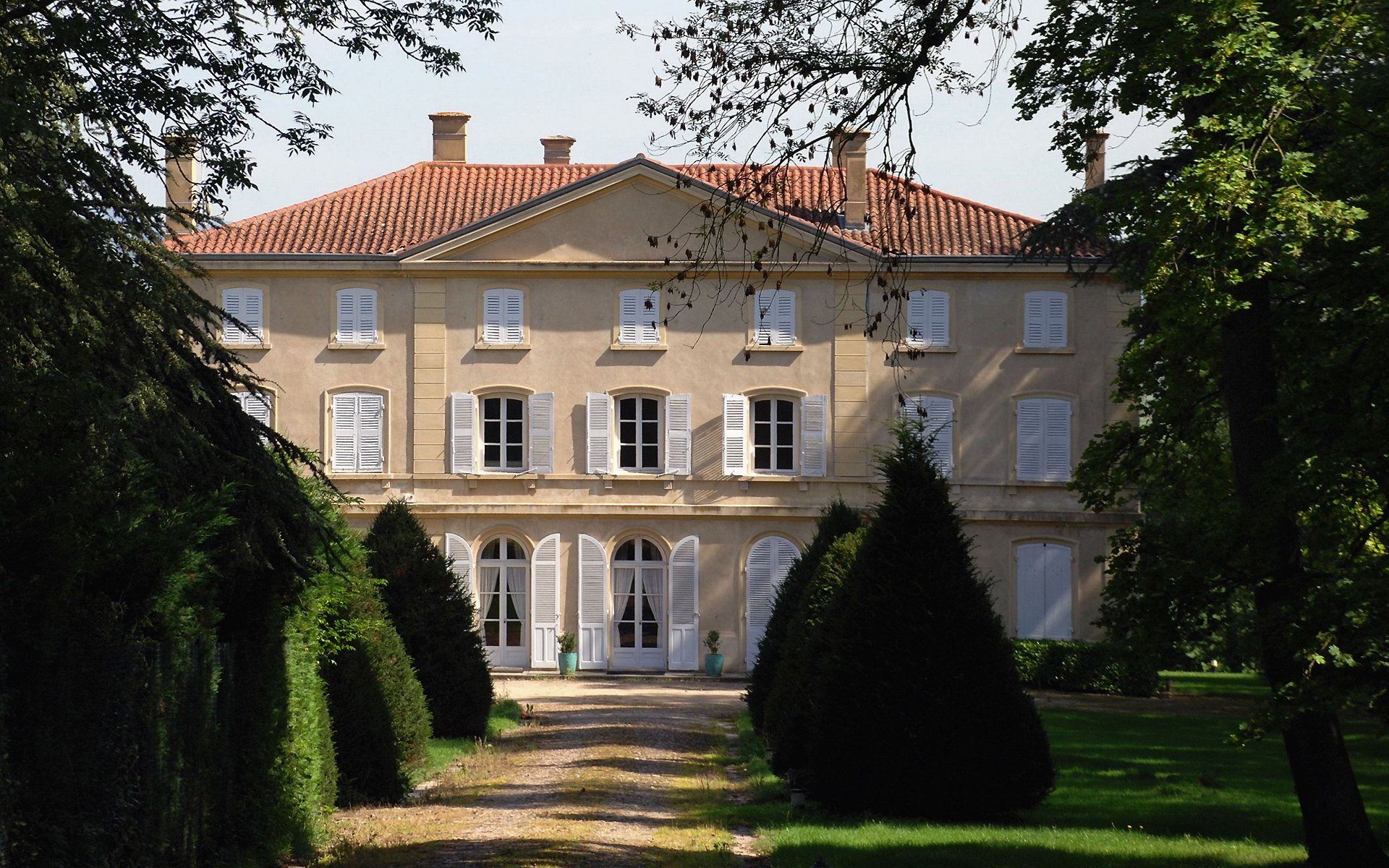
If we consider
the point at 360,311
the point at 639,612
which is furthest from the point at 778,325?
the point at 360,311

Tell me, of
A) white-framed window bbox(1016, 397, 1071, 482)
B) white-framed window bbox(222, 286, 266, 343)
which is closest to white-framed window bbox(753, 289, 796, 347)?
white-framed window bbox(1016, 397, 1071, 482)

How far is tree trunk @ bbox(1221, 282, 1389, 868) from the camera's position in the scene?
30.2 feet

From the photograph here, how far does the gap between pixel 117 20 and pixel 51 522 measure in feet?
11.3

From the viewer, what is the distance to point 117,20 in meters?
8.19

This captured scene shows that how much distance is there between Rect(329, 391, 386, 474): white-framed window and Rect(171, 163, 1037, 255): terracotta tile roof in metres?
2.84

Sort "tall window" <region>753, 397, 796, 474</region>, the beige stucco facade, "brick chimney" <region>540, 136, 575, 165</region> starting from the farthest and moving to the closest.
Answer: "brick chimney" <region>540, 136, 575, 165</region>
"tall window" <region>753, 397, 796, 474</region>
the beige stucco facade

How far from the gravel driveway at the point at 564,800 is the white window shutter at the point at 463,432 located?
7.77 m

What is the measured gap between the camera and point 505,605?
29125 millimetres

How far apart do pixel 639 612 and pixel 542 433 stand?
3.89m

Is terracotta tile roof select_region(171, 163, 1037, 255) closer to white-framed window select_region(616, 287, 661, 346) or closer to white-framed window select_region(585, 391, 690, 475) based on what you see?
white-framed window select_region(616, 287, 661, 346)

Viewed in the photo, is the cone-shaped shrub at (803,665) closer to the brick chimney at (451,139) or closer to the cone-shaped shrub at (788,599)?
the cone-shaped shrub at (788,599)

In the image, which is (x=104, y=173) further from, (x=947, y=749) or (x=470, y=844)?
(x=947, y=749)

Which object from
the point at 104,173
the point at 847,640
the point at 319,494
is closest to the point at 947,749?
the point at 847,640

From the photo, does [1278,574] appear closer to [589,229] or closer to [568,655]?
[568,655]
